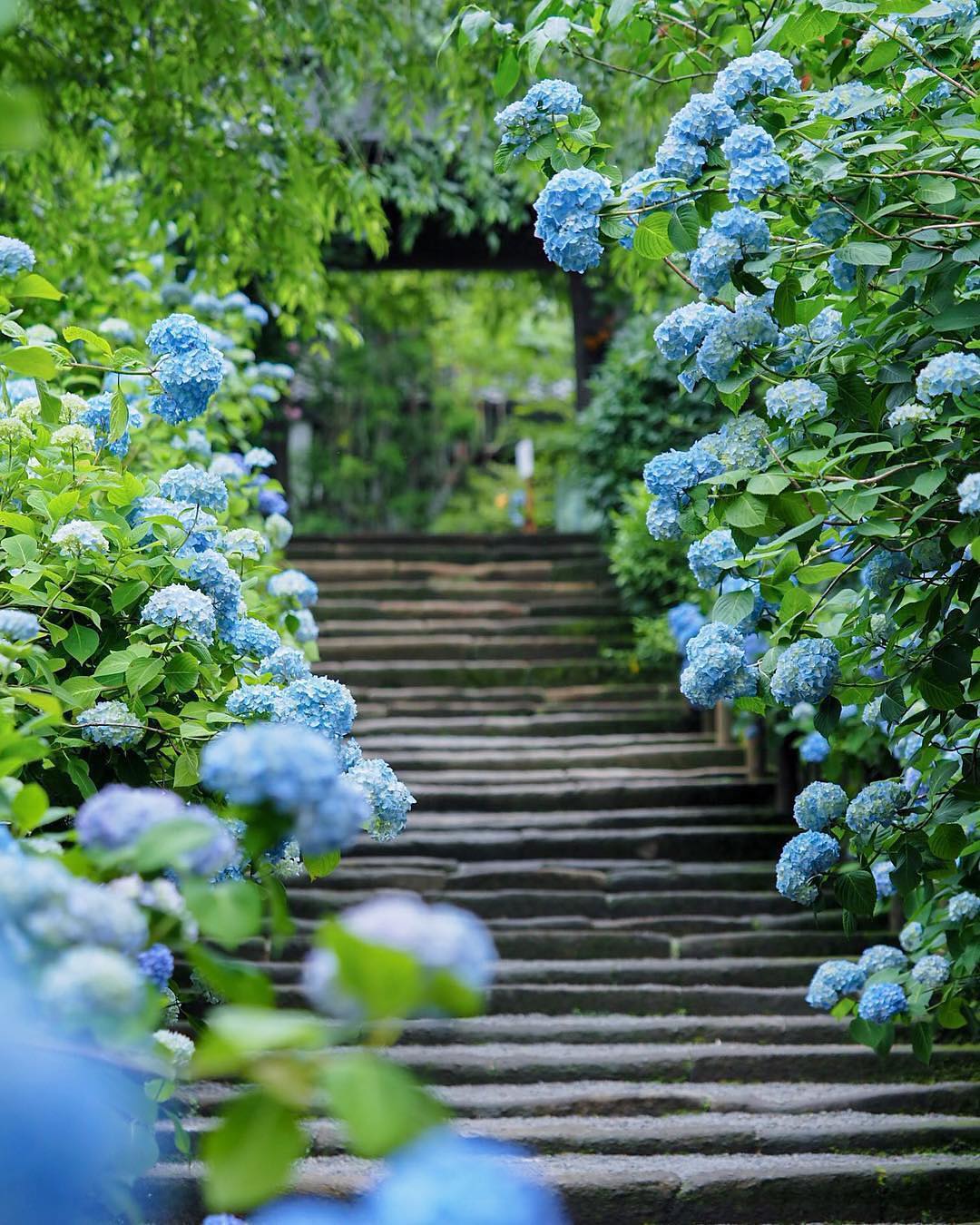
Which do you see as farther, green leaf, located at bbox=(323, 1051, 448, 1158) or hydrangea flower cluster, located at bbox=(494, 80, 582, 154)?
hydrangea flower cluster, located at bbox=(494, 80, 582, 154)

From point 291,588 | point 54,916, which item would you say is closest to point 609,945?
point 291,588

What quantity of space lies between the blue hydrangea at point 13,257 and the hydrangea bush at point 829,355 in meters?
0.78

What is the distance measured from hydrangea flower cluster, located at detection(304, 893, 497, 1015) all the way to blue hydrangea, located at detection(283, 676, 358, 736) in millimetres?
1158

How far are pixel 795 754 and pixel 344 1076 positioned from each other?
498cm

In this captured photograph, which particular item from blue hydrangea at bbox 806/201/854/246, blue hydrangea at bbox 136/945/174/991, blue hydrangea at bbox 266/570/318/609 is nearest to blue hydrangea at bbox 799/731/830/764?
blue hydrangea at bbox 266/570/318/609

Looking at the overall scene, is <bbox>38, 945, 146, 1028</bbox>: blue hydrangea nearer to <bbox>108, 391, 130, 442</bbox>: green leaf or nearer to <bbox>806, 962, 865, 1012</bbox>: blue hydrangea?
<bbox>108, 391, 130, 442</bbox>: green leaf

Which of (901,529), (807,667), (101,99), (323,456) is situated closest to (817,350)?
(901,529)

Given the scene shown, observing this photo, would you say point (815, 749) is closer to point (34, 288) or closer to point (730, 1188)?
point (730, 1188)

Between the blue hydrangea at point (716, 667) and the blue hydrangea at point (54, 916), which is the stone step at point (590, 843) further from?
the blue hydrangea at point (54, 916)

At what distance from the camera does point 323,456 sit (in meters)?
15.1

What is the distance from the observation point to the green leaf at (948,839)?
221 centimetres

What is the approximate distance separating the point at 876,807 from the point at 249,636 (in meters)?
1.04

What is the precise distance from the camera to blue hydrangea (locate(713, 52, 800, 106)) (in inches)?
80.3

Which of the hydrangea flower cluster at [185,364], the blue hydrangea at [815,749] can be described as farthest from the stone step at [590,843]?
the hydrangea flower cluster at [185,364]
